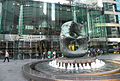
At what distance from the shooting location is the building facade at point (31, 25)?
19.7 metres

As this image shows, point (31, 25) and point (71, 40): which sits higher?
point (31, 25)

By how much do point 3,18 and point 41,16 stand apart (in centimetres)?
840

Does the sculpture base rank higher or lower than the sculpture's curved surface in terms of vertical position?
lower

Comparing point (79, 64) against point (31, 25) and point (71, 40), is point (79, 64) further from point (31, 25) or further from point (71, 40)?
point (31, 25)

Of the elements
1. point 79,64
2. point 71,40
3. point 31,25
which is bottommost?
point 79,64

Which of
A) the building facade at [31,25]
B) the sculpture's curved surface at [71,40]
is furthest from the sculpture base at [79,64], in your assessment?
the building facade at [31,25]

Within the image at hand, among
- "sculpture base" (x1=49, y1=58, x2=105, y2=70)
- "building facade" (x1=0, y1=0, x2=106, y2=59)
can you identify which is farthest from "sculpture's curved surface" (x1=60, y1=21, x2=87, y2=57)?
"building facade" (x1=0, y1=0, x2=106, y2=59)

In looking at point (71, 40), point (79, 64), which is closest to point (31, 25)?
point (71, 40)

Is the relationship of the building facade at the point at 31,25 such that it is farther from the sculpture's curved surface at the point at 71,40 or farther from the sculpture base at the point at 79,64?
the sculpture base at the point at 79,64

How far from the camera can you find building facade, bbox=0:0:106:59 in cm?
1970

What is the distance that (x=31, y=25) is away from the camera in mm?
21109

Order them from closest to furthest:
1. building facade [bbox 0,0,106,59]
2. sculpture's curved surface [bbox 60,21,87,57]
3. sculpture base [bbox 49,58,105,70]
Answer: sculpture base [bbox 49,58,105,70]
sculpture's curved surface [bbox 60,21,87,57]
building facade [bbox 0,0,106,59]

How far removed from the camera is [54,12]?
22984mm

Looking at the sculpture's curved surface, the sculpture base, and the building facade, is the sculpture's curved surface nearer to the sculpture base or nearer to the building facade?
the sculpture base
